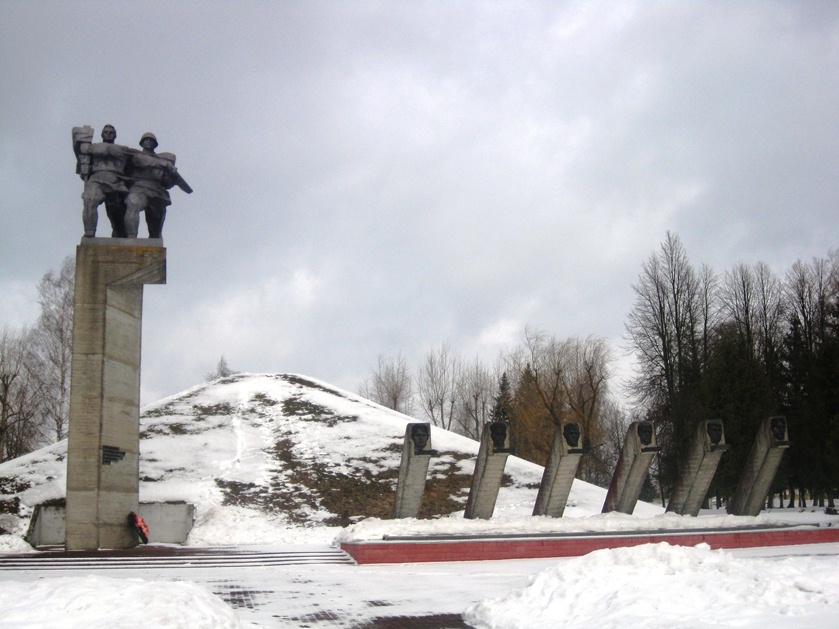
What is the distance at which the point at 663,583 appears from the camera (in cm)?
684

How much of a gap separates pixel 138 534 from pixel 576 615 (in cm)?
1163

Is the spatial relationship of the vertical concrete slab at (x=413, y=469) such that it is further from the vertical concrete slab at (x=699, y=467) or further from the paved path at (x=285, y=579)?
the vertical concrete slab at (x=699, y=467)

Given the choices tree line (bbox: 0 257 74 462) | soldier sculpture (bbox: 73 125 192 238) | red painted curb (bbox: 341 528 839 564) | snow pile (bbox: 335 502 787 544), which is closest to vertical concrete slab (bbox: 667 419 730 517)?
snow pile (bbox: 335 502 787 544)

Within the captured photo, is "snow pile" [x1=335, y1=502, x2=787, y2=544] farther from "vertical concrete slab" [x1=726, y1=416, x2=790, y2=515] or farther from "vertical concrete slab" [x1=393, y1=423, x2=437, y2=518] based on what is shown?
"vertical concrete slab" [x1=726, y1=416, x2=790, y2=515]

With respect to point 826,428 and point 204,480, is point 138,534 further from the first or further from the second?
point 826,428

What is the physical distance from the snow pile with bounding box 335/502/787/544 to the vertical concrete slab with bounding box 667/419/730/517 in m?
0.86

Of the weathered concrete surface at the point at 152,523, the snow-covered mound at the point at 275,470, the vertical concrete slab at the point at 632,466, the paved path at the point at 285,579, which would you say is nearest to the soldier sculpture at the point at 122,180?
the weathered concrete surface at the point at 152,523

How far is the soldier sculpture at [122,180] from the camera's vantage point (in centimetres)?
1566

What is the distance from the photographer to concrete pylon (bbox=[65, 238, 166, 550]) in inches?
557

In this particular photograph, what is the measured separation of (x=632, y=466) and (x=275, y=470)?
38.4 ft

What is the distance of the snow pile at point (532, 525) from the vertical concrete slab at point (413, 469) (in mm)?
617

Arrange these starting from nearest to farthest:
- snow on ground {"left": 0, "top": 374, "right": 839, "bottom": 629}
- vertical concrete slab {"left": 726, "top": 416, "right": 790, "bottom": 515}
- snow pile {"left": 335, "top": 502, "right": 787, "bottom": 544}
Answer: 1. snow on ground {"left": 0, "top": 374, "right": 839, "bottom": 629}
2. snow pile {"left": 335, "top": 502, "right": 787, "bottom": 544}
3. vertical concrete slab {"left": 726, "top": 416, "right": 790, "bottom": 515}

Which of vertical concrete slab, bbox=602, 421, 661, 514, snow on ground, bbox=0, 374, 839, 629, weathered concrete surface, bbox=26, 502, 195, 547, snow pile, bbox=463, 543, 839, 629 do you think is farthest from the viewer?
weathered concrete surface, bbox=26, 502, 195, 547

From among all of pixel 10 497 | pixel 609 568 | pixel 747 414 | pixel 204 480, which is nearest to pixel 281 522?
pixel 204 480
